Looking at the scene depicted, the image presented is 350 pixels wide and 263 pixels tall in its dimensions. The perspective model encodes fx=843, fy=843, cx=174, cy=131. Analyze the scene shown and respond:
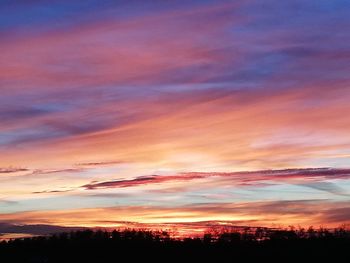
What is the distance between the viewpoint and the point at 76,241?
296 ft

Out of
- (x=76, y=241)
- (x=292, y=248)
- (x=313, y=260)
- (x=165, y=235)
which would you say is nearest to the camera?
(x=313, y=260)

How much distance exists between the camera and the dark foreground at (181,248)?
76.2 meters

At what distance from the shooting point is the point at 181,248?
3287 inches

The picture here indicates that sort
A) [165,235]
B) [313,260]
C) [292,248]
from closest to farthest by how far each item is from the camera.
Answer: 1. [313,260]
2. [292,248]
3. [165,235]

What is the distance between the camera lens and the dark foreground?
76188 mm

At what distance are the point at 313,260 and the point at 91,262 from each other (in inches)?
861

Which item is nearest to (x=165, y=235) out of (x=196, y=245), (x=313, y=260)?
(x=196, y=245)

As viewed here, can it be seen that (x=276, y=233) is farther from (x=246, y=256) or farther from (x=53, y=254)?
(x=53, y=254)

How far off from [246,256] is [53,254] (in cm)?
2081

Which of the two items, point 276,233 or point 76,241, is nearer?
point 276,233

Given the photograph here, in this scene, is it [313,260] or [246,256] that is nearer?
[313,260]

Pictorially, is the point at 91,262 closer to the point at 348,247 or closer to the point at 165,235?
the point at 165,235

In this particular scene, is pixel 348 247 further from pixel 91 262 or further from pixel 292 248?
pixel 91 262

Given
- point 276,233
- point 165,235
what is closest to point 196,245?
point 165,235
